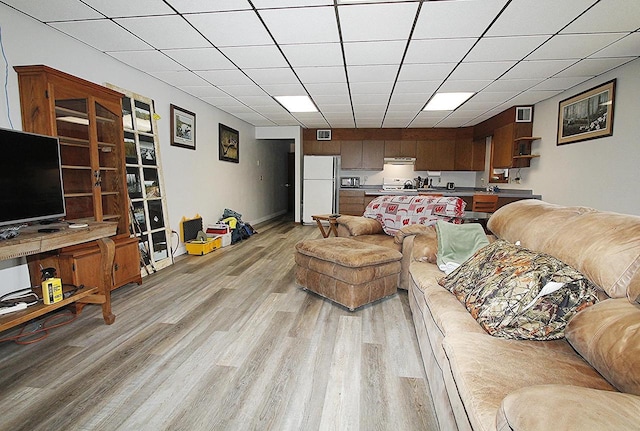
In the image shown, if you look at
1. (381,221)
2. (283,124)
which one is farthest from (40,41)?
(283,124)

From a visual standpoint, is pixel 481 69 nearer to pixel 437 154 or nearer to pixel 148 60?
pixel 148 60

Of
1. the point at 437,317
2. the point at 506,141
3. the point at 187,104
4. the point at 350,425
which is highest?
the point at 187,104

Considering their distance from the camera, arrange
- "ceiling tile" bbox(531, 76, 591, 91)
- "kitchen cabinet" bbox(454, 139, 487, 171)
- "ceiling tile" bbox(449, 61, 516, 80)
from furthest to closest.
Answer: "kitchen cabinet" bbox(454, 139, 487, 171) < "ceiling tile" bbox(531, 76, 591, 91) < "ceiling tile" bbox(449, 61, 516, 80)

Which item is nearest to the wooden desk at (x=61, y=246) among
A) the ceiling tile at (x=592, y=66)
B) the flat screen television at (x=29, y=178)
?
the flat screen television at (x=29, y=178)

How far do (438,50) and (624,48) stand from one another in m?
1.80

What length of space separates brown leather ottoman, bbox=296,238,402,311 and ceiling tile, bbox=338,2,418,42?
6.22 ft

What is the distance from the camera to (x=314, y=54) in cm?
332

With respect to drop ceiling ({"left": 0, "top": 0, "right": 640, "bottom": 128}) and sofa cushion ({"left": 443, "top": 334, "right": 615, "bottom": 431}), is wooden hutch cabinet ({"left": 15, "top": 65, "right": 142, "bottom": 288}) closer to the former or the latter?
drop ceiling ({"left": 0, "top": 0, "right": 640, "bottom": 128})

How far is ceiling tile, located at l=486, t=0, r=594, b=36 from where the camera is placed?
7.69ft

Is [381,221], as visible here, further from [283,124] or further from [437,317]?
[283,124]

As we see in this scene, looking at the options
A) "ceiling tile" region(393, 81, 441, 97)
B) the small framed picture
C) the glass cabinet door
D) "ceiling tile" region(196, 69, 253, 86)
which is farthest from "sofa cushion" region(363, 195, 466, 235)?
the small framed picture

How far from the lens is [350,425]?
1.48m

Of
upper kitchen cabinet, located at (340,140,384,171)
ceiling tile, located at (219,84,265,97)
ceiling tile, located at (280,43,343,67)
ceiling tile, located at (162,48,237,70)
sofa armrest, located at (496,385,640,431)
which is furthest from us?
upper kitchen cabinet, located at (340,140,384,171)

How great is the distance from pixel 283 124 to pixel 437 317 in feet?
21.9
